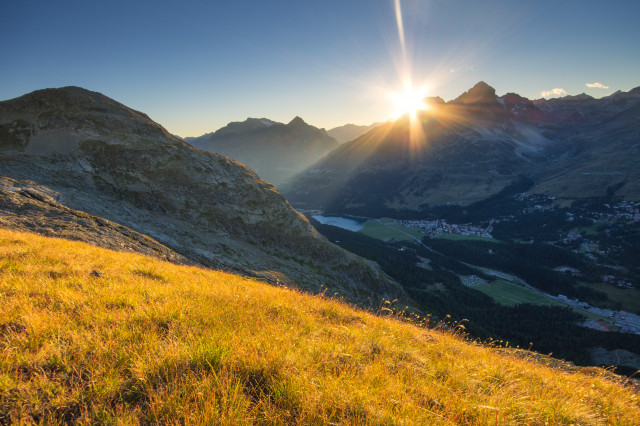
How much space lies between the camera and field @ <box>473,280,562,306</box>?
103375 mm

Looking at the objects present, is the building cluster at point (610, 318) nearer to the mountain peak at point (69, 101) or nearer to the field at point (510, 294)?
the field at point (510, 294)

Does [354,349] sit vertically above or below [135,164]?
below

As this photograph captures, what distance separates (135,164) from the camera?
3192cm

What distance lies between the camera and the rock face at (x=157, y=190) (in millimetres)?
24344

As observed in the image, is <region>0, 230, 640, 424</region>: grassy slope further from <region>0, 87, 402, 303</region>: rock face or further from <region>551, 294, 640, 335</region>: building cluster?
<region>551, 294, 640, 335</region>: building cluster

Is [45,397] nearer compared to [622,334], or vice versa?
[45,397]

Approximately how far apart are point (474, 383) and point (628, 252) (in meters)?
212

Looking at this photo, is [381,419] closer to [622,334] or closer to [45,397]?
[45,397]

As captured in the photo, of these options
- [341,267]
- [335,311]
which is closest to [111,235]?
[335,311]

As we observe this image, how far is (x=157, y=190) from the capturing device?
31.7 meters

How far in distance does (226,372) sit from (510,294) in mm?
140668

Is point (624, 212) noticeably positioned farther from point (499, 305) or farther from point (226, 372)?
point (226, 372)

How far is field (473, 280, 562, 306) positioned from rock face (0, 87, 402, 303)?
8978 centimetres

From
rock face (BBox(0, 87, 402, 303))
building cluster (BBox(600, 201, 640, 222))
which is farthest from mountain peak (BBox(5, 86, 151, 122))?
building cluster (BBox(600, 201, 640, 222))
